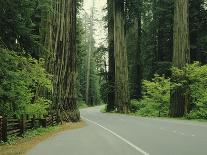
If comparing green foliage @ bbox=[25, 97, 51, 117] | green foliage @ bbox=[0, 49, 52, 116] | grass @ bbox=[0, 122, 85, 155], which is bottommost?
grass @ bbox=[0, 122, 85, 155]

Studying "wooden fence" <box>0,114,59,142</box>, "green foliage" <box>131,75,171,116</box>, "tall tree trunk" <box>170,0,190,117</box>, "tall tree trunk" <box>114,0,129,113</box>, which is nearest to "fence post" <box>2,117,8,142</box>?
"wooden fence" <box>0,114,59,142</box>

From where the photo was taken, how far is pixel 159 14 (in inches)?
1863

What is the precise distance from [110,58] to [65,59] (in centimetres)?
2353

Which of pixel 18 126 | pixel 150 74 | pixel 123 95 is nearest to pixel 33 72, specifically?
pixel 18 126

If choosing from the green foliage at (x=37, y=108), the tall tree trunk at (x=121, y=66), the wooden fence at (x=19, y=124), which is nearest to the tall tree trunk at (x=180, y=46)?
the wooden fence at (x=19, y=124)

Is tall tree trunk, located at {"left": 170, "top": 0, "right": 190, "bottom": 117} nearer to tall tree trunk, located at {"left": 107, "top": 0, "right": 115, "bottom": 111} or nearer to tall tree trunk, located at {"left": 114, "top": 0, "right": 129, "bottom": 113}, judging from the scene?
tall tree trunk, located at {"left": 114, "top": 0, "right": 129, "bottom": 113}

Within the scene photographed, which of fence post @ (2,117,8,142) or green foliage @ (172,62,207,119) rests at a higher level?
green foliage @ (172,62,207,119)

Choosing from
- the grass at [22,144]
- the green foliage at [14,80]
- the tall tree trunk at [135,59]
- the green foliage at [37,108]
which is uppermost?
the tall tree trunk at [135,59]

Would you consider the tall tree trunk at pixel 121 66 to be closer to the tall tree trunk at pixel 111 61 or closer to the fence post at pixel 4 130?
the tall tree trunk at pixel 111 61

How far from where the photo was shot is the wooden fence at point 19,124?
15375 millimetres

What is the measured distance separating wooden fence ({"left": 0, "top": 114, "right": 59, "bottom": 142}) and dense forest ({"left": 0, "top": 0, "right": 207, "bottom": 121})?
0.42 m

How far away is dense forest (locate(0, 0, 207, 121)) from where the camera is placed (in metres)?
16.1

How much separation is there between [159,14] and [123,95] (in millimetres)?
9930

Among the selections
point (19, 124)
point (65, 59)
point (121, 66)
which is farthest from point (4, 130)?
point (121, 66)
